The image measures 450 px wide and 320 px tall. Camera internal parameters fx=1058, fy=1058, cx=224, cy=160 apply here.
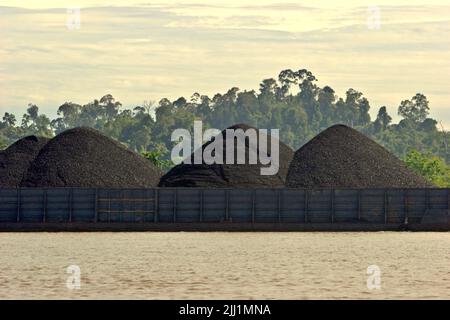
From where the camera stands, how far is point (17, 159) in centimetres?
6153

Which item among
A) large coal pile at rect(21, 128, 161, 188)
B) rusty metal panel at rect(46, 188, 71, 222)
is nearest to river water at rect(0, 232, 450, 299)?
rusty metal panel at rect(46, 188, 71, 222)

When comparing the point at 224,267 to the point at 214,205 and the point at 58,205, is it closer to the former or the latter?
the point at 214,205

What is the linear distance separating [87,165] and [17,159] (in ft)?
20.2

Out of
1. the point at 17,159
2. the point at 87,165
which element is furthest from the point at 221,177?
the point at 17,159

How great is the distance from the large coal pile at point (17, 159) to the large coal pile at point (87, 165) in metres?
1.92

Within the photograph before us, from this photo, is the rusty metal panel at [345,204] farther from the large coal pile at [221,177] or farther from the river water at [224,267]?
the large coal pile at [221,177]

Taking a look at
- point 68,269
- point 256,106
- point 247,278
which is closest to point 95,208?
point 68,269

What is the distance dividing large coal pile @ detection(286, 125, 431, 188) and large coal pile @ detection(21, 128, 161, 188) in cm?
888

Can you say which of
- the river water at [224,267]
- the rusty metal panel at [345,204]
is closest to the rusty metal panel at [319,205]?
the rusty metal panel at [345,204]

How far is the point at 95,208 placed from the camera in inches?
1925

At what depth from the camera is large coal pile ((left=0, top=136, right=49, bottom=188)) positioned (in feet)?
194

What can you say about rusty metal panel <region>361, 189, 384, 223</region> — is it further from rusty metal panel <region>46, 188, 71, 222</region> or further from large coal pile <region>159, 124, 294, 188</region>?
rusty metal panel <region>46, 188, 71, 222</region>

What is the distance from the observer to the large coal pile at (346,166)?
2163 inches
